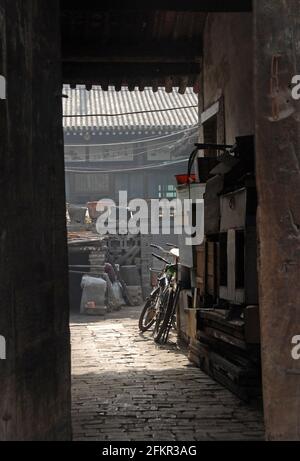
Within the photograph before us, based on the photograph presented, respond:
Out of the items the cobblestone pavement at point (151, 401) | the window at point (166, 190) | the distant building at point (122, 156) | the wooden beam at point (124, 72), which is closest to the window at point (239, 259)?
the cobblestone pavement at point (151, 401)

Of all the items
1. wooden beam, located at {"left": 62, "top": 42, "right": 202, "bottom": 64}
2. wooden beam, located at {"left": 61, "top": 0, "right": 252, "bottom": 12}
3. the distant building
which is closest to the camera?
wooden beam, located at {"left": 61, "top": 0, "right": 252, "bottom": 12}

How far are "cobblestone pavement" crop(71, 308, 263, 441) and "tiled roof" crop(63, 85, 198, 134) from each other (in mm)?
16051

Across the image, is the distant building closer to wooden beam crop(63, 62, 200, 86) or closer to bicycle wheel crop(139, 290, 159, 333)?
bicycle wheel crop(139, 290, 159, 333)

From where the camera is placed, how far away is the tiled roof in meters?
24.5

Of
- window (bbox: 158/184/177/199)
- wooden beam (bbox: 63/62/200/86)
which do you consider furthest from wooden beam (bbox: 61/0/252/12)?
window (bbox: 158/184/177/199)

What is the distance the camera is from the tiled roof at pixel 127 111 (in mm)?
24547

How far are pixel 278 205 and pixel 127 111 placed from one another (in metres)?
23.1

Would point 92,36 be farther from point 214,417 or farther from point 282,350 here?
point 282,350

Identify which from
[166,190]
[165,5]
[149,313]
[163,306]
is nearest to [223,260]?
[165,5]

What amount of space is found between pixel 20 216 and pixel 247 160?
336 centimetres

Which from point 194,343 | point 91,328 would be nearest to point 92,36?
point 194,343

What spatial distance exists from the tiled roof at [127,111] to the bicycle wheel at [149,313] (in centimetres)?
1321

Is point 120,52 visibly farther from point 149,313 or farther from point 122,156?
point 122,156

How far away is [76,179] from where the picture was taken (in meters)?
24.6
